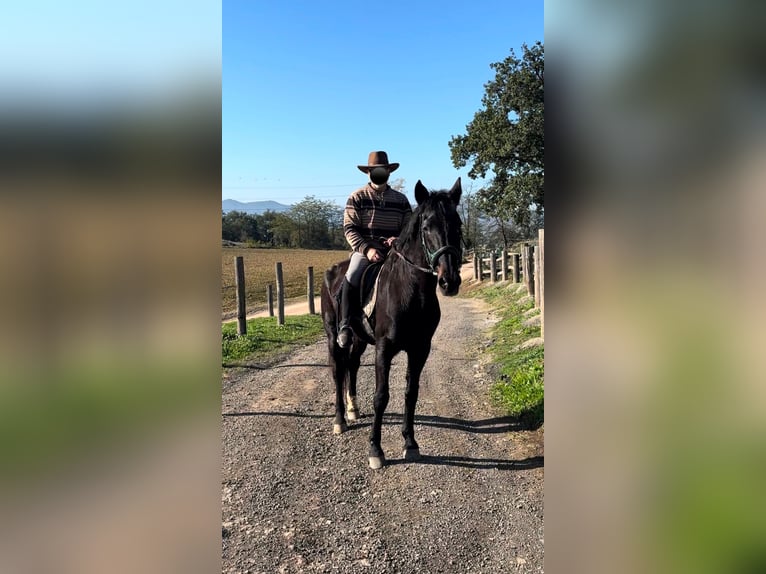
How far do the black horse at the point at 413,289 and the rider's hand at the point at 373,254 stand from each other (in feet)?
0.31

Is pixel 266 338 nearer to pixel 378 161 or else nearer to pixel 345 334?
pixel 345 334

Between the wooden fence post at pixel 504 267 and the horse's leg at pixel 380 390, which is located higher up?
the wooden fence post at pixel 504 267

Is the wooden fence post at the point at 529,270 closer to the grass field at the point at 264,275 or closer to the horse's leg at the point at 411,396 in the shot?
the grass field at the point at 264,275

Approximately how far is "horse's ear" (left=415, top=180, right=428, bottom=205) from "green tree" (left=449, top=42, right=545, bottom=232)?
12.7 meters

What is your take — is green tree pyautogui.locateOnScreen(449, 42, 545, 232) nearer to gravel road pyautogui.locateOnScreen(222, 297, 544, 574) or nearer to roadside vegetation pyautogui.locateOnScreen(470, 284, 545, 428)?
roadside vegetation pyautogui.locateOnScreen(470, 284, 545, 428)

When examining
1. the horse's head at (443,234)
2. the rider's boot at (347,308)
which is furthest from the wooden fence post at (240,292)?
the horse's head at (443,234)

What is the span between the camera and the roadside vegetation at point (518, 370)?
557 cm

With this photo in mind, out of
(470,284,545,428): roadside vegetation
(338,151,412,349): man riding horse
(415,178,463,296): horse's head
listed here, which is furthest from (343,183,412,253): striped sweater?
(470,284,545,428): roadside vegetation

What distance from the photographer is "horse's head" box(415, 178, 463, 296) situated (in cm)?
367
